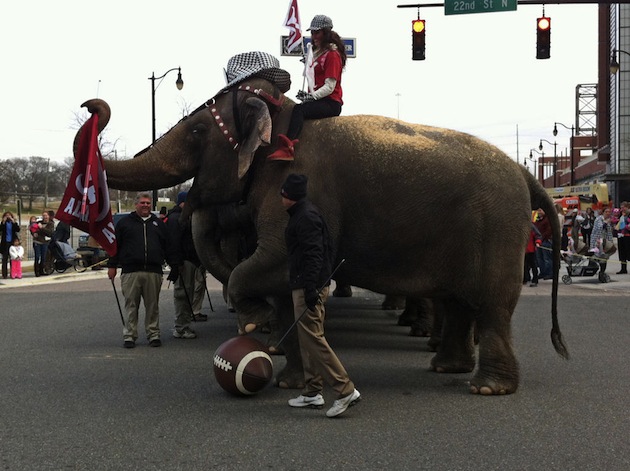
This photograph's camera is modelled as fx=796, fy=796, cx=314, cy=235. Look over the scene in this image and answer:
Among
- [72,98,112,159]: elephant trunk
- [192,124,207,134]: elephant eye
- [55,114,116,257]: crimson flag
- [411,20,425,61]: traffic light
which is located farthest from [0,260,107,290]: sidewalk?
[192,124,207,134]: elephant eye

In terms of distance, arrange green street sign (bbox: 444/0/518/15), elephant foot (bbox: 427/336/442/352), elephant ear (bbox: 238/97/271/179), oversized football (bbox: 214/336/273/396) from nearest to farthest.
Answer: oversized football (bbox: 214/336/273/396) < elephant ear (bbox: 238/97/271/179) < elephant foot (bbox: 427/336/442/352) < green street sign (bbox: 444/0/518/15)

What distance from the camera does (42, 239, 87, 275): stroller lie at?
21.8m

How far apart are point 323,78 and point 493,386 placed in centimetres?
312

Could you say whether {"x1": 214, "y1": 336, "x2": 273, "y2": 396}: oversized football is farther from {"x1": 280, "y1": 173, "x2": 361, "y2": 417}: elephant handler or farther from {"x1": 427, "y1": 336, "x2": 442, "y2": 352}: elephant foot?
{"x1": 427, "y1": 336, "x2": 442, "y2": 352}: elephant foot

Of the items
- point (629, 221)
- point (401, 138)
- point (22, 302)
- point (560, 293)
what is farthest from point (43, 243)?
point (401, 138)

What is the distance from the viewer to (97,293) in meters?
16.3

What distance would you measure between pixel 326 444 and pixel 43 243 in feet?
58.0

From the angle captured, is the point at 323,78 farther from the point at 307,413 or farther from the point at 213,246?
the point at 307,413

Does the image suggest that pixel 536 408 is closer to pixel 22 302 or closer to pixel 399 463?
pixel 399 463

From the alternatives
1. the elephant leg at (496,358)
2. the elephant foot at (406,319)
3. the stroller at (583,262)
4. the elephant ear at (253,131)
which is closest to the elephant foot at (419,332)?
the elephant foot at (406,319)

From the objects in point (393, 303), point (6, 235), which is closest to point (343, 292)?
point (393, 303)

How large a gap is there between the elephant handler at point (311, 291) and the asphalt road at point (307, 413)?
0.18 meters

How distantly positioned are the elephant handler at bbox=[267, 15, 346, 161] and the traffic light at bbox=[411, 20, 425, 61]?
10465 mm

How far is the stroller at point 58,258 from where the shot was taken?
71.6 ft
